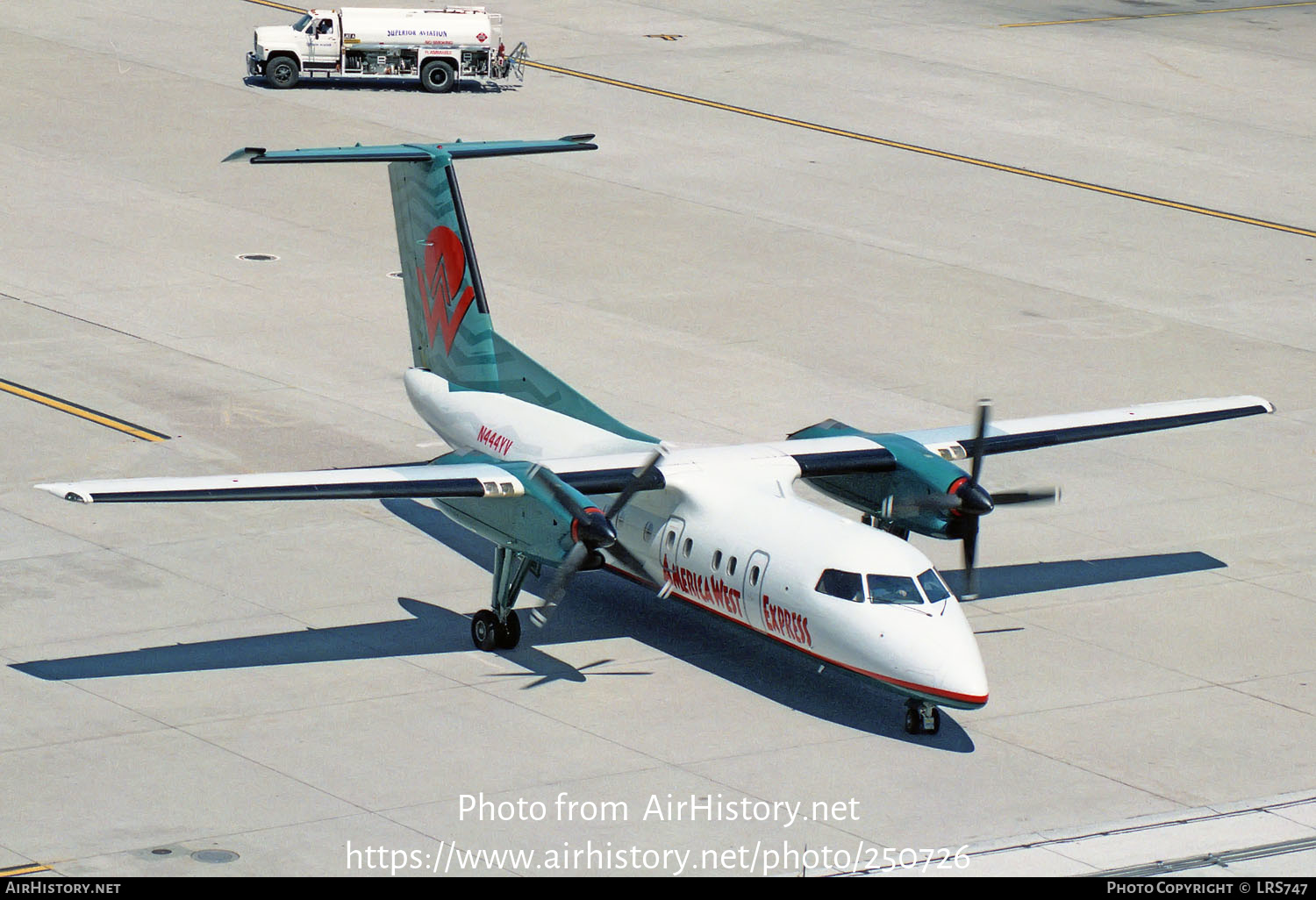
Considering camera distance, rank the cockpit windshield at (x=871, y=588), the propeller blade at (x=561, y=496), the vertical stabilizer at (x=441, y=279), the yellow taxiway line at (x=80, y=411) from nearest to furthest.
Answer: the propeller blade at (x=561, y=496) → the cockpit windshield at (x=871, y=588) → the vertical stabilizer at (x=441, y=279) → the yellow taxiway line at (x=80, y=411)

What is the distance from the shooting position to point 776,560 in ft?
75.4

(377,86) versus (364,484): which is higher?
(377,86)

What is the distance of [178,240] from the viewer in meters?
43.0

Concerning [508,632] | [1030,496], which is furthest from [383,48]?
[1030,496]

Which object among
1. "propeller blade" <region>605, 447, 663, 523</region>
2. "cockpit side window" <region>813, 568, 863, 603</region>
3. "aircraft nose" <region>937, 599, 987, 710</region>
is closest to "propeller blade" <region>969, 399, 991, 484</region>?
"cockpit side window" <region>813, 568, 863, 603</region>

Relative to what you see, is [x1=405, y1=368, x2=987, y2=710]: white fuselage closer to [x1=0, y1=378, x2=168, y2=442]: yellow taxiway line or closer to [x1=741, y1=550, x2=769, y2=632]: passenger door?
[x1=741, y1=550, x2=769, y2=632]: passenger door

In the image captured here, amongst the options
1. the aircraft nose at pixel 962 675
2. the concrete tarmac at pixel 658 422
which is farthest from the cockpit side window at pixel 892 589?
the concrete tarmac at pixel 658 422

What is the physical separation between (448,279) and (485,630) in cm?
647

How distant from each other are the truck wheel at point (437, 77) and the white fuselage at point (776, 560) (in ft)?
107

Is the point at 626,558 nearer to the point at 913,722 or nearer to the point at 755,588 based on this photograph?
the point at 755,588

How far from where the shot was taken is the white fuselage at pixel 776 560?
72.1ft

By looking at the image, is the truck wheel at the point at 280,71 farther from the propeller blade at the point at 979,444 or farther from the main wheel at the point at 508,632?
the propeller blade at the point at 979,444

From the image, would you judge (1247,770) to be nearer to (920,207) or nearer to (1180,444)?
(1180,444)

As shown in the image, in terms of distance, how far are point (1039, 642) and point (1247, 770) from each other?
4080 mm
